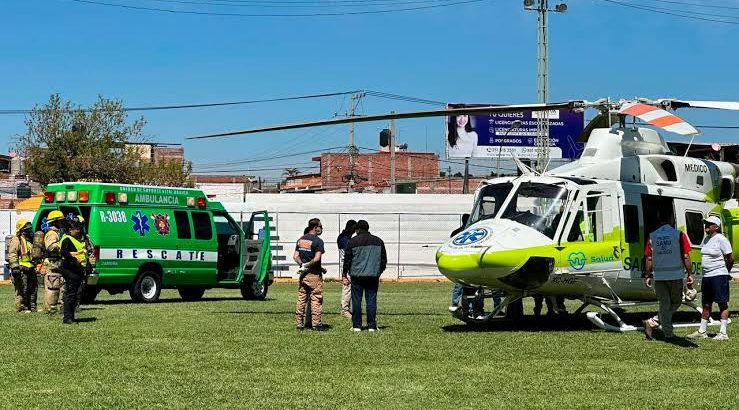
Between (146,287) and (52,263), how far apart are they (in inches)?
196

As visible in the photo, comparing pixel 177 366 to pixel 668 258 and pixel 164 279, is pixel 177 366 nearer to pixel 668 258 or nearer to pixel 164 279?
pixel 668 258

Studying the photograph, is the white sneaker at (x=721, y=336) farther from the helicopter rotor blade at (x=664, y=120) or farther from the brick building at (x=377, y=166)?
the brick building at (x=377, y=166)

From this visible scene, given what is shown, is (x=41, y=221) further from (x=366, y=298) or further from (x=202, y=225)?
(x=366, y=298)

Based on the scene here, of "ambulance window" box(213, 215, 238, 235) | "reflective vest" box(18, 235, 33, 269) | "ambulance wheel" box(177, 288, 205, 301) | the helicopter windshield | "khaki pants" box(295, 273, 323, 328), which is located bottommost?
"ambulance wheel" box(177, 288, 205, 301)

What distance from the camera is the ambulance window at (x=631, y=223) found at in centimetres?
1622

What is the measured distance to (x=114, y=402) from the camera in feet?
30.5

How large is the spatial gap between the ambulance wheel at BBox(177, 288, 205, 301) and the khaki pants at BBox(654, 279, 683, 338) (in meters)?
14.3

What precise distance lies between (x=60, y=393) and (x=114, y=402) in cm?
78

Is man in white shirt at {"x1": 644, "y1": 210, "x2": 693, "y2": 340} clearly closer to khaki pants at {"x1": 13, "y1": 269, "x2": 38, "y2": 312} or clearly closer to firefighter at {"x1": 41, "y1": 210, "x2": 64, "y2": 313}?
→ firefighter at {"x1": 41, "y1": 210, "x2": 64, "y2": 313}

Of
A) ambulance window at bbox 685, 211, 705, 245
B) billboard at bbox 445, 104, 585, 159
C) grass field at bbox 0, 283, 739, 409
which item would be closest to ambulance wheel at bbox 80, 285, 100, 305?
grass field at bbox 0, 283, 739, 409

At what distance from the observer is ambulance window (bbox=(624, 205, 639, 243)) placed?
639 inches

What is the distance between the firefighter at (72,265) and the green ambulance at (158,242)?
195 inches

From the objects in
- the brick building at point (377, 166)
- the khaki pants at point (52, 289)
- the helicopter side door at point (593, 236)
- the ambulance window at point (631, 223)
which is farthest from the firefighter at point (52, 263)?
the brick building at point (377, 166)

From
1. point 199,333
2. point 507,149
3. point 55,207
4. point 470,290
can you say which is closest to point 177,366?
point 199,333
